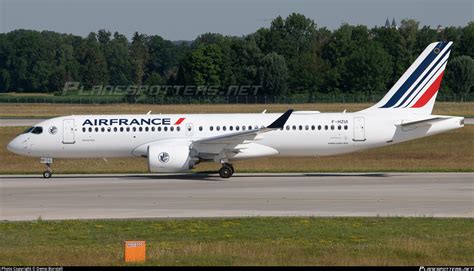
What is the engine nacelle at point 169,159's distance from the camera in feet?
124

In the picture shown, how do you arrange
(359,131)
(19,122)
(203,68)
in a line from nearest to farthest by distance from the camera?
1. (359,131)
2. (19,122)
3. (203,68)

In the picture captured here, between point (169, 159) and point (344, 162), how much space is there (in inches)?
514

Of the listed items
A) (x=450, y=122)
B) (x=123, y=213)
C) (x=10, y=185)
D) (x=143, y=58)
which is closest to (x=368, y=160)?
(x=450, y=122)

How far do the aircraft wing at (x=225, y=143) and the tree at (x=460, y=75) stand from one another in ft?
218

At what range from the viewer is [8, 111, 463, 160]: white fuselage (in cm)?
3931

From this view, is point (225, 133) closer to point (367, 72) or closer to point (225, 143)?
point (225, 143)

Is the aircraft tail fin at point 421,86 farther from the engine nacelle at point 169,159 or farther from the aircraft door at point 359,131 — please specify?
the engine nacelle at point 169,159

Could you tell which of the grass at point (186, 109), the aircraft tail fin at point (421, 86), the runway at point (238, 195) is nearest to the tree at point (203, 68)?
the grass at point (186, 109)

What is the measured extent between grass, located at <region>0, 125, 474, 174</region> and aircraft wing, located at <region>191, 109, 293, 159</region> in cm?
473

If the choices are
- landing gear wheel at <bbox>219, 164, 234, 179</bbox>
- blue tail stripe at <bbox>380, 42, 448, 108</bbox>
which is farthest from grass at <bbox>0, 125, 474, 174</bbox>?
landing gear wheel at <bbox>219, 164, 234, 179</bbox>

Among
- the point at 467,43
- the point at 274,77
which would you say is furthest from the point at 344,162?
Answer: the point at 467,43

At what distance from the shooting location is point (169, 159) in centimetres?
3781

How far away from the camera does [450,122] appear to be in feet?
127

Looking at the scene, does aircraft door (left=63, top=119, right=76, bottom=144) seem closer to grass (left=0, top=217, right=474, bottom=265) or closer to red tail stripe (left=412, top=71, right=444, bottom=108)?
grass (left=0, top=217, right=474, bottom=265)
